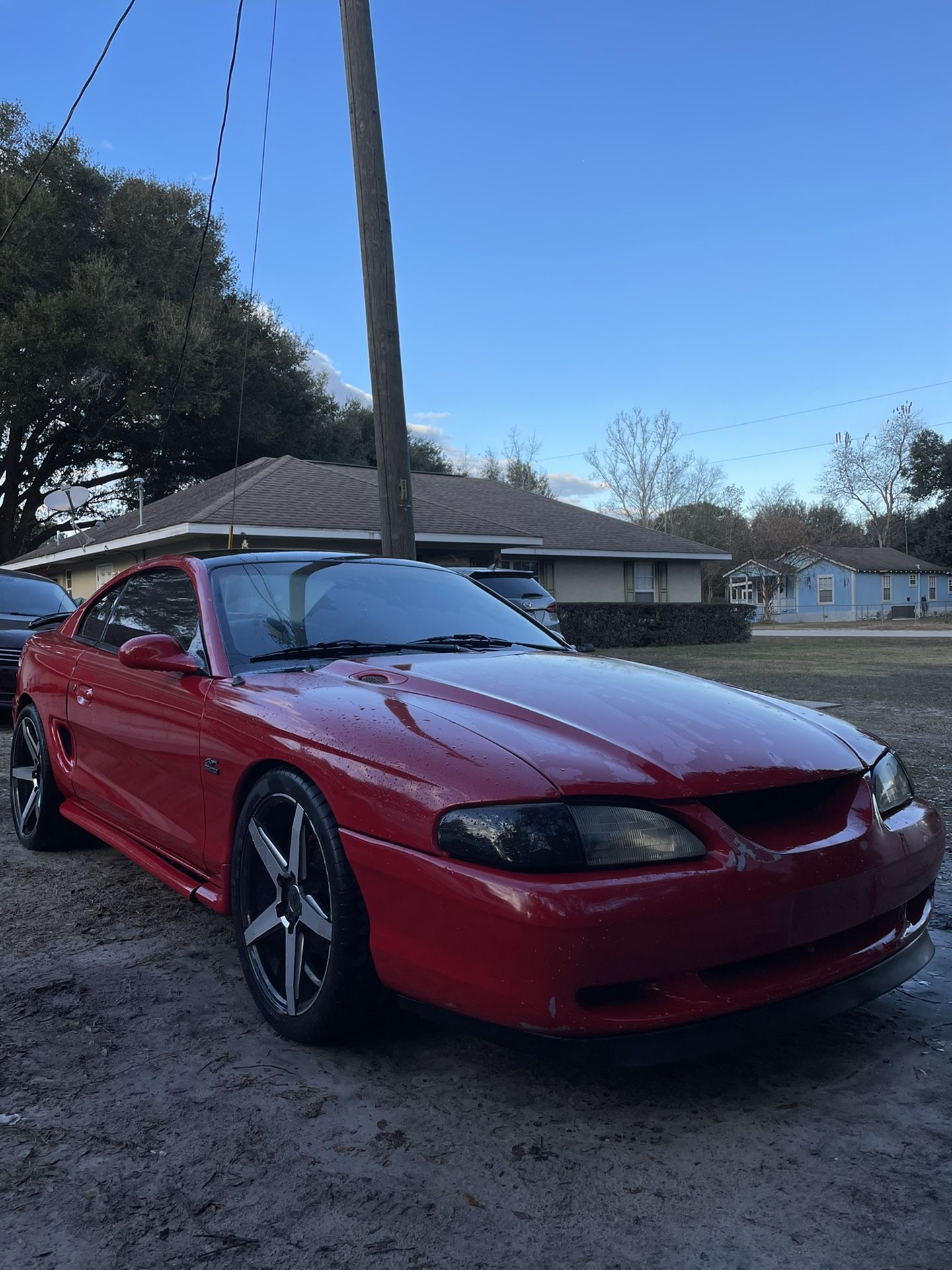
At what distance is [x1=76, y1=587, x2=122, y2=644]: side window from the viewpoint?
4.39m

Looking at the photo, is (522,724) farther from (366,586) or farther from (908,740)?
(908,740)

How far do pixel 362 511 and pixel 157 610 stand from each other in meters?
17.5

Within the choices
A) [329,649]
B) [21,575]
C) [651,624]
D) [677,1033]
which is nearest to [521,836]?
[677,1033]

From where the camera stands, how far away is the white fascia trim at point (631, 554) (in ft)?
80.9

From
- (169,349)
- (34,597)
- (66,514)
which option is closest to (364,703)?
(34,597)

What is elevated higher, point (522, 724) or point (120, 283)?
point (120, 283)

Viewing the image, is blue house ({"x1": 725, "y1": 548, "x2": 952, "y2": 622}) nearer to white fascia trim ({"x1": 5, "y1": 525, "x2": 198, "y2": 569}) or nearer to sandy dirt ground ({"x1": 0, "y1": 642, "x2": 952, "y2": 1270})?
white fascia trim ({"x1": 5, "y1": 525, "x2": 198, "y2": 569})

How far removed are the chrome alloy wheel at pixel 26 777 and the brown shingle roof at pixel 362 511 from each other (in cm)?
1408

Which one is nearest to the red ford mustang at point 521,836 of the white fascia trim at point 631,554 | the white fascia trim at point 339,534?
the white fascia trim at point 339,534

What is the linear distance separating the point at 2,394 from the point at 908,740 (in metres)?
24.9

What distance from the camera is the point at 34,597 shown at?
1023cm

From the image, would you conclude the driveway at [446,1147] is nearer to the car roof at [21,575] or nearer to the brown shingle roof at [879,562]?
the car roof at [21,575]

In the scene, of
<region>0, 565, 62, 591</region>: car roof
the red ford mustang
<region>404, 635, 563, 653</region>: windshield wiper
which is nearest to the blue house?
<region>0, 565, 62, 591</region>: car roof

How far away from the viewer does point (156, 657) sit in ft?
10.7
